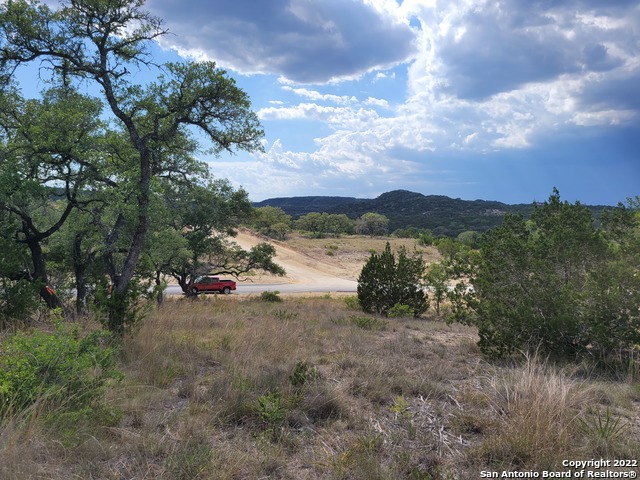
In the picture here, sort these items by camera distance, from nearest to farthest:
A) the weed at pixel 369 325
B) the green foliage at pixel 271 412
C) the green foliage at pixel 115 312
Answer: the green foliage at pixel 271 412 < the green foliage at pixel 115 312 < the weed at pixel 369 325

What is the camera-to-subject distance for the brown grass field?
310cm

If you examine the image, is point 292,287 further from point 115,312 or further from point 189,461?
point 189,461

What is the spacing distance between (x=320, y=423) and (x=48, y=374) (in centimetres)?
279

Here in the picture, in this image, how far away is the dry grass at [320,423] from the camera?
3096 millimetres

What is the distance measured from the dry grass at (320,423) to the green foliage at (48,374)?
10.2 inches

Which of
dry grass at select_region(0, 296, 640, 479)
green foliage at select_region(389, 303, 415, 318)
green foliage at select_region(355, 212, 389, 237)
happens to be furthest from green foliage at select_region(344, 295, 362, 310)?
green foliage at select_region(355, 212, 389, 237)

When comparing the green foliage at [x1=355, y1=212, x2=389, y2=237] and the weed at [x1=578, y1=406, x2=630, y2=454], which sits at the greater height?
the green foliage at [x1=355, y1=212, x2=389, y2=237]

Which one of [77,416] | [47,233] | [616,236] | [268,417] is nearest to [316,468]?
[268,417]

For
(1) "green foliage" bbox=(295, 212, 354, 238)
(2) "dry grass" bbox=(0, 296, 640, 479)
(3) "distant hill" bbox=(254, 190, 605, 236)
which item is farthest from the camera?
(3) "distant hill" bbox=(254, 190, 605, 236)

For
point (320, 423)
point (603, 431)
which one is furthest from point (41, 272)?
point (603, 431)

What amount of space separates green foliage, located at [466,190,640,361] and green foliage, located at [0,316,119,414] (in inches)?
248

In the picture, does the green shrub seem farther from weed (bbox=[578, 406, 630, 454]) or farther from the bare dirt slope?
the bare dirt slope

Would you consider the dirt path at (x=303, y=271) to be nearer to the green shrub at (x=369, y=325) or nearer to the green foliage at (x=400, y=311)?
the green foliage at (x=400, y=311)

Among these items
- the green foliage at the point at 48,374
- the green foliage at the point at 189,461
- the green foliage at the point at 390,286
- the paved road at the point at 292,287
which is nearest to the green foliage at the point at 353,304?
the green foliage at the point at 390,286
